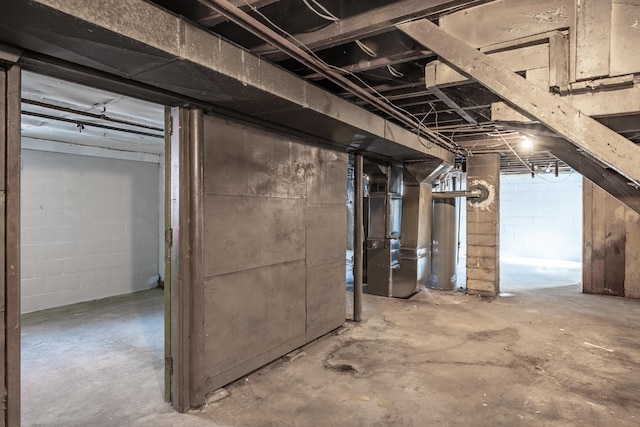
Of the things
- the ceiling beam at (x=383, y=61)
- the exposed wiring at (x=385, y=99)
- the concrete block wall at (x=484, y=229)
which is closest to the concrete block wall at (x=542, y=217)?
the concrete block wall at (x=484, y=229)

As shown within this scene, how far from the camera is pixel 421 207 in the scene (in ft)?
17.5

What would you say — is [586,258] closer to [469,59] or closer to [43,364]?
[469,59]

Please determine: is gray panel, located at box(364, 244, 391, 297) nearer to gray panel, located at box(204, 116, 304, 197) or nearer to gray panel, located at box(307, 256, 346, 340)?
gray panel, located at box(307, 256, 346, 340)

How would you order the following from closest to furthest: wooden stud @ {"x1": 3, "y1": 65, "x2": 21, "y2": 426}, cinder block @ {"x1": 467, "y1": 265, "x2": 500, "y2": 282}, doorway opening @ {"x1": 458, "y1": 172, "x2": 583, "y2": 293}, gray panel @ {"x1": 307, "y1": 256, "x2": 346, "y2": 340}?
wooden stud @ {"x1": 3, "y1": 65, "x2": 21, "y2": 426} < gray panel @ {"x1": 307, "y1": 256, "x2": 346, "y2": 340} < cinder block @ {"x1": 467, "y1": 265, "x2": 500, "y2": 282} < doorway opening @ {"x1": 458, "y1": 172, "x2": 583, "y2": 293}

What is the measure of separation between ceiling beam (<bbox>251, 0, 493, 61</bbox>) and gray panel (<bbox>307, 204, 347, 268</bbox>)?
1.67 meters

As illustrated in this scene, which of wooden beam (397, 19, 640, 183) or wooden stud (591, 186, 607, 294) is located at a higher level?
wooden beam (397, 19, 640, 183)

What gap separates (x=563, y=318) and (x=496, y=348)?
154cm

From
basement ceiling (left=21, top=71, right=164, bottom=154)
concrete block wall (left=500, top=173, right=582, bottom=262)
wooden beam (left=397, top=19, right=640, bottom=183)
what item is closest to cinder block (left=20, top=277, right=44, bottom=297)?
basement ceiling (left=21, top=71, right=164, bottom=154)

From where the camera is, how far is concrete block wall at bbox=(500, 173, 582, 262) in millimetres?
9312

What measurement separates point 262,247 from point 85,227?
11.2ft

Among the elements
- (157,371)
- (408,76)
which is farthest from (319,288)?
(408,76)

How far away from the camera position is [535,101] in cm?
164

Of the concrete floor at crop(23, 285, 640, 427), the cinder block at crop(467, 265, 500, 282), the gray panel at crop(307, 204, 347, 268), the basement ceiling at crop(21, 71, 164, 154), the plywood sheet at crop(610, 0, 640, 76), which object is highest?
the basement ceiling at crop(21, 71, 164, 154)

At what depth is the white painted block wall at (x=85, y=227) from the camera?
14.6 feet
